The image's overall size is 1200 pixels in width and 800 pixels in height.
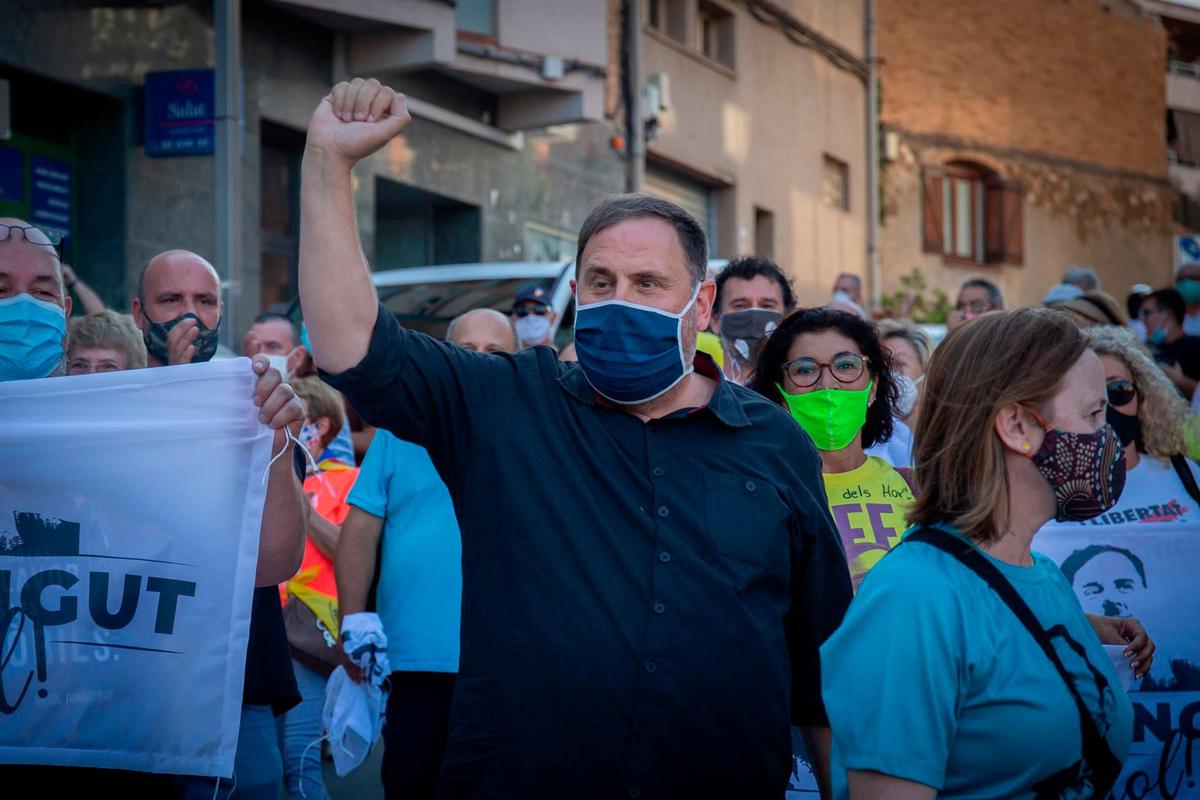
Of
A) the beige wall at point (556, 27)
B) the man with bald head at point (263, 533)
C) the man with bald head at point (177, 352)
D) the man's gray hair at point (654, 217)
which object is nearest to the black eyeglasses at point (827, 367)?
the man's gray hair at point (654, 217)

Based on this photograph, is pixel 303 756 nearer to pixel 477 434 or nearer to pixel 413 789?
pixel 413 789

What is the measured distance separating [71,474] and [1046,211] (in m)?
28.2

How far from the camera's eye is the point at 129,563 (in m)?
3.55

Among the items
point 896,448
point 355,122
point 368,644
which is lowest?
point 368,644

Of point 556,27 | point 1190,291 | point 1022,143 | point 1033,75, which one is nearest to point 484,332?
point 1190,291

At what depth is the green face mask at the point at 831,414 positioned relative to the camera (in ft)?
15.2

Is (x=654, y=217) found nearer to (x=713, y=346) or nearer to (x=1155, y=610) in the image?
(x=1155, y=610)

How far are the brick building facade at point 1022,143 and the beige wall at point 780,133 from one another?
1.35 m

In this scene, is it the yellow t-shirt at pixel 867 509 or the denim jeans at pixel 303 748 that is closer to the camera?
the yellow t-shirt at pixel 867 509

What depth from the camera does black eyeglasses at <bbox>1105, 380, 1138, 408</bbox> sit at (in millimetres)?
5141

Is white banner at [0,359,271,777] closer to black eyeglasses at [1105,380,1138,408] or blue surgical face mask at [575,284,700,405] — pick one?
blue surgical face mask at [575,284,700,405]

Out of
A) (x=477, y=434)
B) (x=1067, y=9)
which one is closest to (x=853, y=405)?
(x=477, y=434)

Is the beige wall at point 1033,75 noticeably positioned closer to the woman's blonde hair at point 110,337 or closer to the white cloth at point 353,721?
the white cloth at point 353,721

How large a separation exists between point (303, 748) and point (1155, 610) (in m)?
3.12
